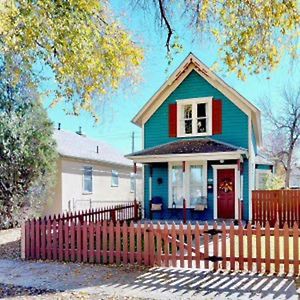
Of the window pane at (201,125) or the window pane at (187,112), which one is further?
the window pane at (187,112)

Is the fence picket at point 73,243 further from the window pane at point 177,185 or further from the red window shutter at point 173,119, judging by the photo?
the red window shutter at point 173,119

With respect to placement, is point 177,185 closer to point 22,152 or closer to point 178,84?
point 178,84

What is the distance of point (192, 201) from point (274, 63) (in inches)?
420

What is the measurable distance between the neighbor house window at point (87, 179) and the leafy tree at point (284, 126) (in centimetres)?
2044

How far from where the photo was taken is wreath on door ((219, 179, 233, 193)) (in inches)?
653

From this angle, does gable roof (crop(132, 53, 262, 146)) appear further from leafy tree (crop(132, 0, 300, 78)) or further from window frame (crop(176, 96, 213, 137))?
leafy tree (crop(132, 0, 300, 78))

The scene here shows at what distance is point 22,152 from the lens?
54.5ft

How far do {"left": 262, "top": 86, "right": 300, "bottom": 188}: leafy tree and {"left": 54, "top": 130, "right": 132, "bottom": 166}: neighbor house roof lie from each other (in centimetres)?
1771

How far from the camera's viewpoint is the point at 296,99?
115 feet

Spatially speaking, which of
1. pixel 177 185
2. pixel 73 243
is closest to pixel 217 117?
pixel 177 185

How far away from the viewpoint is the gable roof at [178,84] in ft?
53.1

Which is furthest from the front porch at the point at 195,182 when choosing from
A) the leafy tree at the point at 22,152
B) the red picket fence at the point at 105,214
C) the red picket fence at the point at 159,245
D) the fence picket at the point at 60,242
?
the fence picket at the point at 60,242

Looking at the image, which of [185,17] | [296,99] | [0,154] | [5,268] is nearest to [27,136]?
[0,154]

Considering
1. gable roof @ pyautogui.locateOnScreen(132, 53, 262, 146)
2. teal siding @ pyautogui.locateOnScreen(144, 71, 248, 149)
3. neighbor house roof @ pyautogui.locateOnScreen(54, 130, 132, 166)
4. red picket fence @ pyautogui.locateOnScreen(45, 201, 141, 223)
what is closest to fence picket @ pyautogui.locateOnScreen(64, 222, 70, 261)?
red picket fence @ pyautogui.locateOnScreen(45, 201, 141, 223)
